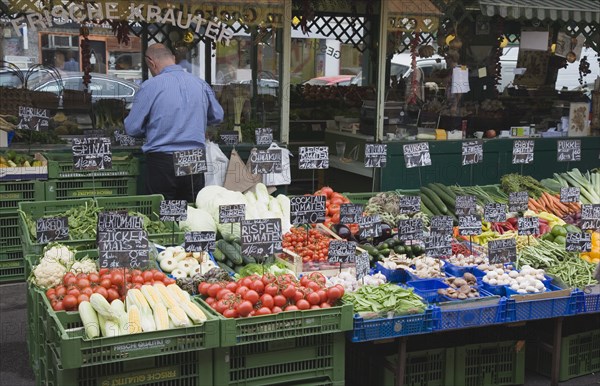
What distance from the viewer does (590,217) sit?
665 cm

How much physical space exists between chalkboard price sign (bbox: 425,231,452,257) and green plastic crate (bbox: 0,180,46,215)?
11.9ft

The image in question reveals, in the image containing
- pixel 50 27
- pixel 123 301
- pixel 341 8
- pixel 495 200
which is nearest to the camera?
pixel 123 301

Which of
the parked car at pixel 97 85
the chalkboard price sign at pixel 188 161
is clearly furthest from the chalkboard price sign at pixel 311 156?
the parked car at pixel 97 85

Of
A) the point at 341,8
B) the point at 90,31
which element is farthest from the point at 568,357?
the point at 341,8

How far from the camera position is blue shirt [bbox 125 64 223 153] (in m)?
7.15

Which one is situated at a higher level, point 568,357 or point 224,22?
point 224,22

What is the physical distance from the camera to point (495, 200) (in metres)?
7.84

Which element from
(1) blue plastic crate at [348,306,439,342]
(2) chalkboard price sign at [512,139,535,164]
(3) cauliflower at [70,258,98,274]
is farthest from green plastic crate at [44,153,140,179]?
(2) chalkboard price sign at [512,139,535,164]

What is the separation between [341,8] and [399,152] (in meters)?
3.62

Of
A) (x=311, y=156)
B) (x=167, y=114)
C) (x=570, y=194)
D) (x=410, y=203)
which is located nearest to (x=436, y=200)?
(x=410, y=203)

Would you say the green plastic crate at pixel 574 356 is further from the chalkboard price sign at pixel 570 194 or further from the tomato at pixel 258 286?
the tomato at pixel 258 286

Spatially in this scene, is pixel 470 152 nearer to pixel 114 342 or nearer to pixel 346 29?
pixel 114 342

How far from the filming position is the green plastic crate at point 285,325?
4559mm

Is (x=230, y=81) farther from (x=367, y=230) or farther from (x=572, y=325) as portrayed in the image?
(x=572, y=325)
